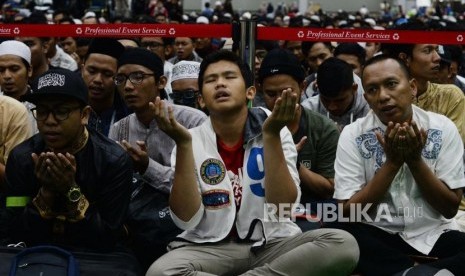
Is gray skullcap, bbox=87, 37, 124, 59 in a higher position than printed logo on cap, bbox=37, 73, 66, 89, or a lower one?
higher

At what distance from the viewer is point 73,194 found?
4598 mm

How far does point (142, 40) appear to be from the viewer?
8.92 m

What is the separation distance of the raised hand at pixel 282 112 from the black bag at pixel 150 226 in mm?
1079

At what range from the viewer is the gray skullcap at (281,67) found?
5.79m

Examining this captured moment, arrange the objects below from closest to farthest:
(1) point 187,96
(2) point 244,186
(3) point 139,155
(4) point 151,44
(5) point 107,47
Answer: (2) point 244,186 → (3) point 139,155 → (5) point 107,47 → (1) point 187,96 → (4) point 151,44

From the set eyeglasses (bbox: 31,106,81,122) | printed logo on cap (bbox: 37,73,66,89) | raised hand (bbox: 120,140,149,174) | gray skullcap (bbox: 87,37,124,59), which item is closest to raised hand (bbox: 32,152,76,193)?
eyeglasses (bbox: 31,106,81,122)

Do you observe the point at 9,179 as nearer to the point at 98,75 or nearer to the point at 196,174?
the point at 196,174

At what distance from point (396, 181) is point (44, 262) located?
79.1 inches

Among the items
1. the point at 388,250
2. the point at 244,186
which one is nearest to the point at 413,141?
the point at 388,250

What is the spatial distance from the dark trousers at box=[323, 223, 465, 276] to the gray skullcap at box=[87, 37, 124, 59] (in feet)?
7.81

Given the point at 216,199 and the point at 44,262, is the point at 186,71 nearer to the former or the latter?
the point at 216,199

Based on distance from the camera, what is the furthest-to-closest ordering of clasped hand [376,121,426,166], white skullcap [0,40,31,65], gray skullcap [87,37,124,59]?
1. white skullcap [0,40,31,65]
2. gray skullcap [87,37,124,59]
3. clasped hand [376,121,426,166]

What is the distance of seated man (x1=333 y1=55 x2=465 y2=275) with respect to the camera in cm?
477

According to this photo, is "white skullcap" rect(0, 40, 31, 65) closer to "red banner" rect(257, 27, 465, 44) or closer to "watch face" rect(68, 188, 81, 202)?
"red banner" rect(257, 27, 465, 44)
